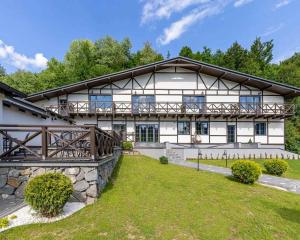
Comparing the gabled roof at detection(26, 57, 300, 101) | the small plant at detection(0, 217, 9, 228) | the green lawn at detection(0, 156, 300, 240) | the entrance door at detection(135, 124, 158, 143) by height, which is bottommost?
the green lawn at detection(0, 156, 300, 240)

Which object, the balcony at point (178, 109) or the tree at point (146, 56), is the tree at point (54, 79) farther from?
the balcony at point (178, 109)

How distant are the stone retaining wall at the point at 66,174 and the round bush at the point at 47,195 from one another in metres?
0.71

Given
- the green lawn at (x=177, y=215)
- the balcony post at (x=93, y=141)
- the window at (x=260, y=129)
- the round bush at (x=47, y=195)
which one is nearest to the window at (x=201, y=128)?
the window at (x=260, y=129)

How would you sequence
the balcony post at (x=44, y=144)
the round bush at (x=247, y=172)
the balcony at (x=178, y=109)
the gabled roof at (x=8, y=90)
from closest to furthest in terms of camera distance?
1. the balcony post at (x=44, y=144)
2. the gabled roof at (x=8, y=90)
3. the round bush at (x=247, y=172)
4. the balcony at (x=178, y=109)

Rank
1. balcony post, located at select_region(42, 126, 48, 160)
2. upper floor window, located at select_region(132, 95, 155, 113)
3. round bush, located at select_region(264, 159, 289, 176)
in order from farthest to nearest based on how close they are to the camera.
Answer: upper floor window, located at select_region(132, 95, 155, 113), round bush, located at select_region(264, 159, 289, 176), balcony post, located at select_region(42, 126, 48, 160)

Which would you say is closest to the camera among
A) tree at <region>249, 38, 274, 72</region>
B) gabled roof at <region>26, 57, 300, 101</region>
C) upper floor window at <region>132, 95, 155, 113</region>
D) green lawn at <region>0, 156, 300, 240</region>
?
green lawn at <region>0, 156, 300, 240</region>

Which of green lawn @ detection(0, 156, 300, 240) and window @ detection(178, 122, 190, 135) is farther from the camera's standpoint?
window @ detection(178, 122, 190, 135)

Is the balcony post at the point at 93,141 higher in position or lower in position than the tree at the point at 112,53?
lower

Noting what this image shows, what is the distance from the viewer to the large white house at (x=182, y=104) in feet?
60.2

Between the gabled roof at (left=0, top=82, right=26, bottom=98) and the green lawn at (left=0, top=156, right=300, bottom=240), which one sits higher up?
the gabled roof at (left=0, top=82, right=26, bottom=98)

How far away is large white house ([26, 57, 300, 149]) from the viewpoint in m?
18.3

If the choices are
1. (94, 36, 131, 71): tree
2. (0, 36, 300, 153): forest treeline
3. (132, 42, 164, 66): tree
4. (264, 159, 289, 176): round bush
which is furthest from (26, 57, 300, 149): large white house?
(94, 36, 131, 71): tree

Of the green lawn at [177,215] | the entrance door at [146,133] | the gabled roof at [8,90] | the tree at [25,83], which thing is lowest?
the green lawn at [177,215]

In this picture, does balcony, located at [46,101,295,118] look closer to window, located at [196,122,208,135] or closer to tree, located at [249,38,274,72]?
window, located at [196,122,208,135]
